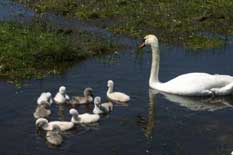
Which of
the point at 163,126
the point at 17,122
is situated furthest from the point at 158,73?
the point at 17,122

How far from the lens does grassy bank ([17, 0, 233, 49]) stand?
22172mm

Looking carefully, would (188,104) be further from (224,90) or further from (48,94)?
(48,94)

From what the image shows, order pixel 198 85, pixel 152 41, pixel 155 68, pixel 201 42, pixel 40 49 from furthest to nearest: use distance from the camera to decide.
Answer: pixel 201 42, pixel 40 49, pixel 152 41, pixel 155 68, pixel 198 85

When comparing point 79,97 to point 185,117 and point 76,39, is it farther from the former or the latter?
point 76,39

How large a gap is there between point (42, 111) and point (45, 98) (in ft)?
1.92

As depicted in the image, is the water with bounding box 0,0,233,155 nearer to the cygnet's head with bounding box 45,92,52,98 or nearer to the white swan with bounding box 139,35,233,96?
the white swan with bounding box 139,35,233,96

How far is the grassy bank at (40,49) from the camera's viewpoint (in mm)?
18219

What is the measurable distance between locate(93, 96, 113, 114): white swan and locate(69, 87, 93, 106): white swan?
18.6 inches

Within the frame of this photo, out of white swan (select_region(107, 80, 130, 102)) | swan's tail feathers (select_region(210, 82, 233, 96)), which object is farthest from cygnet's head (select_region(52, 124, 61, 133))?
swan's tail feathers (select_region(210, 82, 233, 96))

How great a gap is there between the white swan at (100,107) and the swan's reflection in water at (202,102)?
189 centimetres

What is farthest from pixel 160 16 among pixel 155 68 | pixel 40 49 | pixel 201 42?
pixel 155 68

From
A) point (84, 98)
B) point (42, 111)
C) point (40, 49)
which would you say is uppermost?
point (40, 49)

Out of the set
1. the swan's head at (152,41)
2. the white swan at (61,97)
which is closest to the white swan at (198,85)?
the swan's head at (152,41)

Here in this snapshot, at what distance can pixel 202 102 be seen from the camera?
1653 cm
